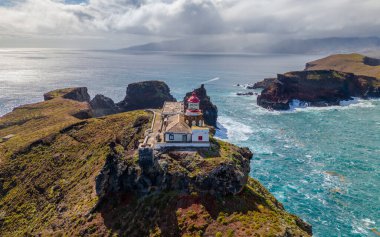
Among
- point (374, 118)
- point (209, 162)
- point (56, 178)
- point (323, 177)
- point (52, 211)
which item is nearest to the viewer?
point (209, 162)

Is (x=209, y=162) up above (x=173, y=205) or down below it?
above

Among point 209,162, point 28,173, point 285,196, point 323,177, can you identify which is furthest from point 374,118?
point 28,173

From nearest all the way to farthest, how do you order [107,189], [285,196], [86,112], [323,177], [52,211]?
[107,189] → [52,211] → [285,196] → [323,177] → [86,112]

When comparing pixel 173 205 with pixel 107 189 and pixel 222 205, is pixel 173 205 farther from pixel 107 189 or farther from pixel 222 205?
pixel 107 189

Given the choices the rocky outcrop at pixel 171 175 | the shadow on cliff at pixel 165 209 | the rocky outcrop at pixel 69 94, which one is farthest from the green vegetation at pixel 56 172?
the rocky outcrop at pixel 69 94

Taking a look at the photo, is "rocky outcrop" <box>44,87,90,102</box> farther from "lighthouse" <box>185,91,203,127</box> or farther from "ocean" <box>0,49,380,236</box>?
"lighthouse" <box>185,91,203,127</box>

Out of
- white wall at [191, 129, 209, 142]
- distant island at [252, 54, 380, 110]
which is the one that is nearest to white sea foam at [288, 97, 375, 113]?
distant island at [252, 54, 380, 110]

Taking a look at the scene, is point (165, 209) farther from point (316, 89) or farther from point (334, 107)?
point (316, 89)

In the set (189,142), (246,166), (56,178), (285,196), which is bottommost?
(285,196)
